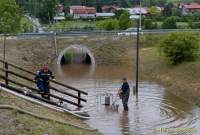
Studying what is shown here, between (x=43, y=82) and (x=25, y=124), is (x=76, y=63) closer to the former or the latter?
(x=43, y=82)

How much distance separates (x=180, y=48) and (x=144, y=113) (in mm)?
17612

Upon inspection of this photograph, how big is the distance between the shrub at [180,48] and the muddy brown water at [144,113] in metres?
4.98

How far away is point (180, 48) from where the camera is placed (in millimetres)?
44719

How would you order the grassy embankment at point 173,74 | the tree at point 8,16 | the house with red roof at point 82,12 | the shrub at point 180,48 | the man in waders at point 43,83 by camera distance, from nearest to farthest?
the man in waders at point 43,83 → the grassy embankment at point 173,74 → the tree at point 8,16 → the shrub at point 180,48 → the house with red roof at point 82,12

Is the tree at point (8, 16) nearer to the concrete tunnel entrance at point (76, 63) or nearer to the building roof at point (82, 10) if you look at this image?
the concrete tunnel entrance at point (76, 63)

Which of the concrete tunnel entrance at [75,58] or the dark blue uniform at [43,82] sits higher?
the dark blue uniform at [43,82]

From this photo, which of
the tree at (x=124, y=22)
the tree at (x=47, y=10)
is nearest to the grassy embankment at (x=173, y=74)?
the tree at (x=124, y=22)

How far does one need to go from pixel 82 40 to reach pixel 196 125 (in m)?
33.0

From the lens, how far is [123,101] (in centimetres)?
2817

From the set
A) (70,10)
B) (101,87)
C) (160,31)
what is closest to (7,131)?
(101,87)

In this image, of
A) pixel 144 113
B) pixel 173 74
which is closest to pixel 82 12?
pixel 173 74

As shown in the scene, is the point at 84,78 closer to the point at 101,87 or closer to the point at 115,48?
the point at 101,87

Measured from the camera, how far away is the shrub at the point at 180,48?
44312mm

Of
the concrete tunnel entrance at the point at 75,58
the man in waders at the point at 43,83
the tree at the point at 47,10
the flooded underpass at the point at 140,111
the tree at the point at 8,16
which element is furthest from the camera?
the tree at the point at 47,10
